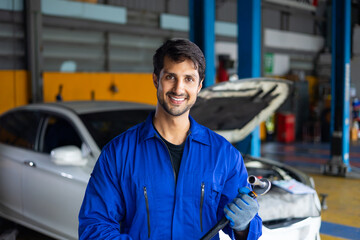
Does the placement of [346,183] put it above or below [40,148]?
below

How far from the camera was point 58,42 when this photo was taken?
7.90 meters

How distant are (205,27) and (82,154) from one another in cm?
240

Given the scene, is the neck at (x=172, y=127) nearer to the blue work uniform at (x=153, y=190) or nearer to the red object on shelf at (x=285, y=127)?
the blue work uniform at (x=153, y=190)

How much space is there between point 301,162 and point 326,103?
156 inches

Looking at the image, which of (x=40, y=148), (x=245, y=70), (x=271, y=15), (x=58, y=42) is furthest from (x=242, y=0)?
(x=271, y=15)

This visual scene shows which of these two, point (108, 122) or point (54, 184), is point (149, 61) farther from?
point (54, 184)

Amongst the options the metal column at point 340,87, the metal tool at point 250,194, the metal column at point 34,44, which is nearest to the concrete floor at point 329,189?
the metal column at point 340,87

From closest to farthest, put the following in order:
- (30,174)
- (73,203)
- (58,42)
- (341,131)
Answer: (73,203) → (30,174) → (341,131) → (58,42)

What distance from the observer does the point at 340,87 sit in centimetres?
702

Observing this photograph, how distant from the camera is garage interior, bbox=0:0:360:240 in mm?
4930

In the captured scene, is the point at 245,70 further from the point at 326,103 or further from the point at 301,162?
the point at 326,103

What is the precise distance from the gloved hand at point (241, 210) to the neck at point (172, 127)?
12.1 inches

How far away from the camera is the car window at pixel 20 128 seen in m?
3.82

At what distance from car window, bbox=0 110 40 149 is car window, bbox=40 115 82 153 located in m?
0.12
